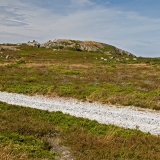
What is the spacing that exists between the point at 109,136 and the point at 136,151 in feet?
6.38

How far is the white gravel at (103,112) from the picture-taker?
1582 centimetres

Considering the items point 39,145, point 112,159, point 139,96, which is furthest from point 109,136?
point 139,96

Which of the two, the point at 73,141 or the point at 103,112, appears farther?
the point at 103,112

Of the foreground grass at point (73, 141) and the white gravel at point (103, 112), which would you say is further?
the white gravel at point (103, 112)

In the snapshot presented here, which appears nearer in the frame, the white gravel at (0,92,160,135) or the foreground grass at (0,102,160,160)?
the foreground grass at (0,102,160,160)

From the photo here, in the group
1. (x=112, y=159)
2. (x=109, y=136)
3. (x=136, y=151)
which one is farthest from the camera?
(x=109, y=136)

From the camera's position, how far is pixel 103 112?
1883 cm

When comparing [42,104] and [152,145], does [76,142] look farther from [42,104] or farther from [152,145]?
[42,104]

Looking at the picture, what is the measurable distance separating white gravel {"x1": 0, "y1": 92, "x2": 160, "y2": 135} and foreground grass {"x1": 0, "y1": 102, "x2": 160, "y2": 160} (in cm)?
225

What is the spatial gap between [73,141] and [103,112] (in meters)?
8.13

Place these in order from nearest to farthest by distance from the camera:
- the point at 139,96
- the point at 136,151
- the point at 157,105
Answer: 1. the point at 136,151
2. the point at 157,105
3. the point at 139,96

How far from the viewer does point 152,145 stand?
10.8 meters

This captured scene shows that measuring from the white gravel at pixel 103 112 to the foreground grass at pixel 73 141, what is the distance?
7.37 feet

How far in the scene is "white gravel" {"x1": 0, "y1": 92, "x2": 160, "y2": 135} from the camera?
15.8 meters
